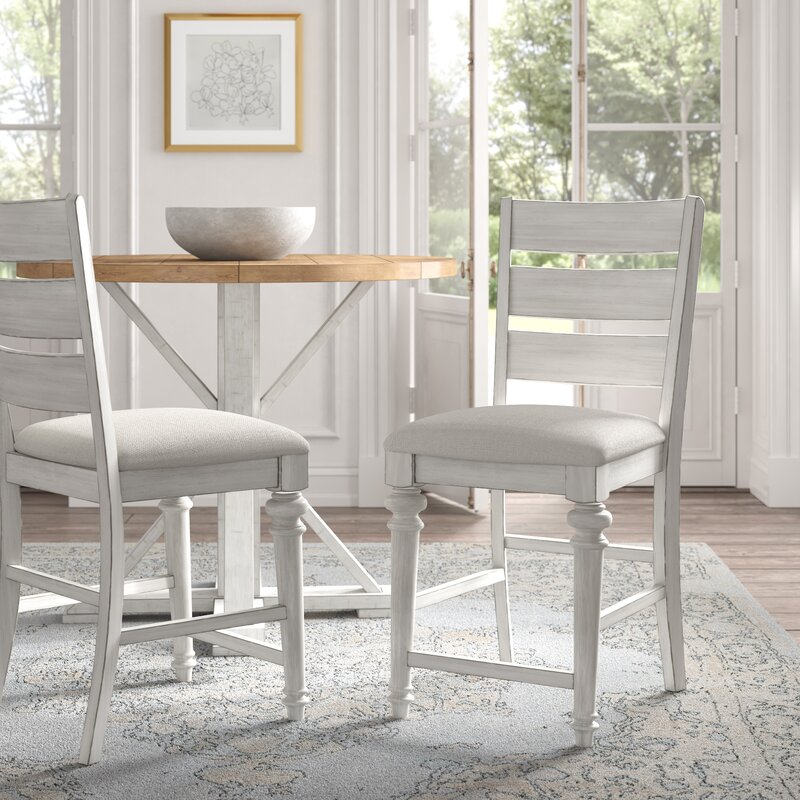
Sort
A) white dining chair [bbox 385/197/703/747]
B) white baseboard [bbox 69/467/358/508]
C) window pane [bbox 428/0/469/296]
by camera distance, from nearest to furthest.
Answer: white dining chair [bbox 385/197/703/747] < window pane [bbox 428/0/469/296] < white baseboard [bbox 69/467/358/508]

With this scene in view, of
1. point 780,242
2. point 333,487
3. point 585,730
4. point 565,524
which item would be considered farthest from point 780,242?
point 585,730

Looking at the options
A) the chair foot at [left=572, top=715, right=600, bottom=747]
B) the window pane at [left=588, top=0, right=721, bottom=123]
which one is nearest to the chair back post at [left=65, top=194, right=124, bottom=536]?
the chair foot at [left=572, top=715, right=600, bottom=747]

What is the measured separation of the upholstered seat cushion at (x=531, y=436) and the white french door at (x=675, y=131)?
261cm

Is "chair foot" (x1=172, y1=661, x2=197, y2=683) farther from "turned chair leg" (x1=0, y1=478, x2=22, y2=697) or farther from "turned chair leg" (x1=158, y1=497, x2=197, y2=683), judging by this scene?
"turned chair leg" (x1=0, y1=478, x2=22, y2=697)

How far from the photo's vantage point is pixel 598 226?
2.48 meters

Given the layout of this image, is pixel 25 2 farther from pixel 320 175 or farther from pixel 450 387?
pixel 450 387

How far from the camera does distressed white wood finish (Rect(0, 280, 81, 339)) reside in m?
2.07

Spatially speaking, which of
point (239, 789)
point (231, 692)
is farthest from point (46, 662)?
point (239, 789)

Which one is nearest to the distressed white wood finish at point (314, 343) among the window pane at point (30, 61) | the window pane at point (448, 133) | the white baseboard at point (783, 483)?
the window pane at point (448, 133)

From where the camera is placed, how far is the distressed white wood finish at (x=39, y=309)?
2074mm

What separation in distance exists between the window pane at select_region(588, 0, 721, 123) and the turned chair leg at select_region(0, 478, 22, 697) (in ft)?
10.9

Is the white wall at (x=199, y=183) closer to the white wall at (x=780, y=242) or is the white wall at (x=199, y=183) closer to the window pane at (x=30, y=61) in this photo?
the window pane at (x=30, y=61)

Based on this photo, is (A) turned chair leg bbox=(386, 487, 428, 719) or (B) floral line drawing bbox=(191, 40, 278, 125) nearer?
(A) turned chair leg bbox=(386, 487, 428, 719)

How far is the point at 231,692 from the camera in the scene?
99.4 inches
